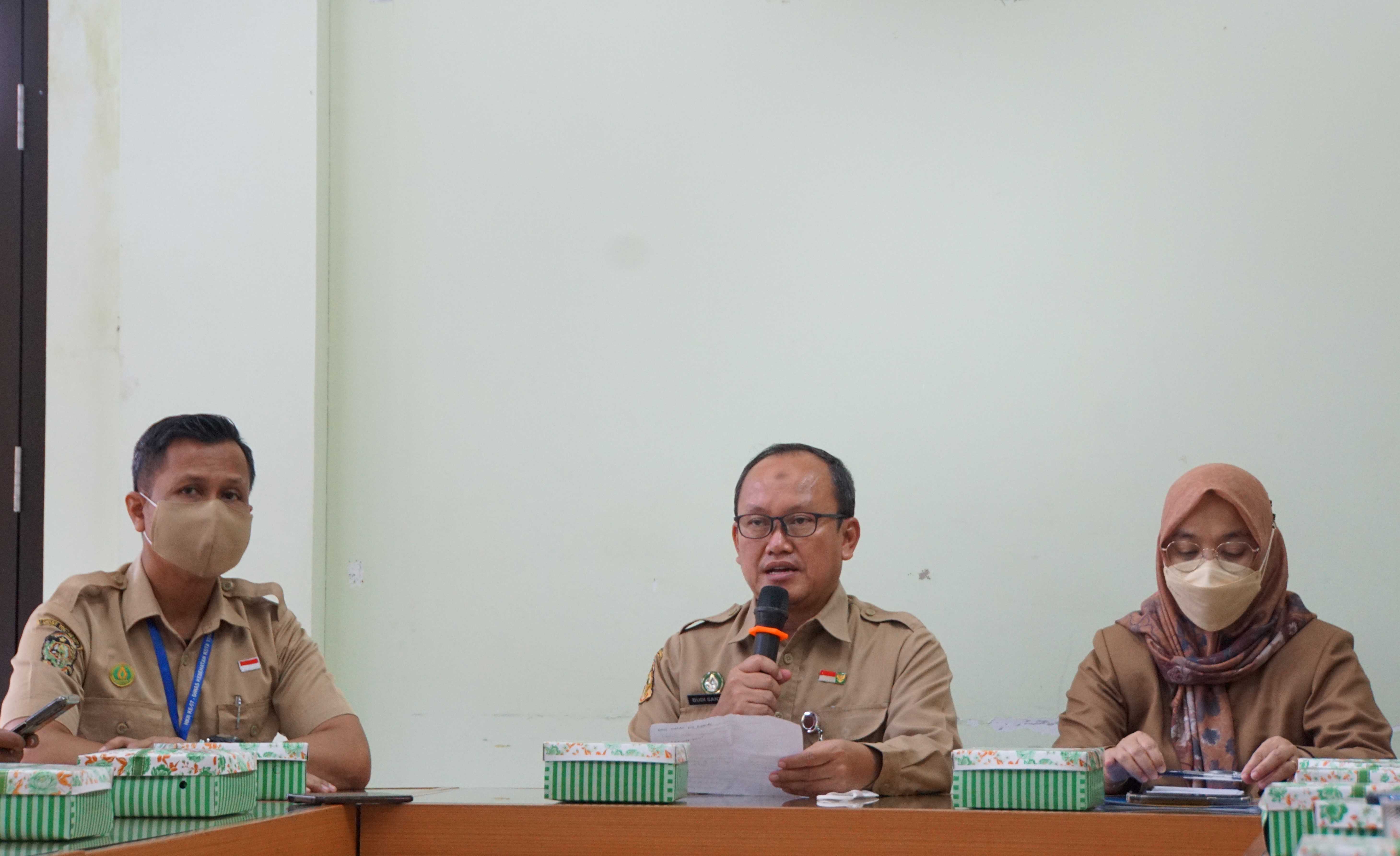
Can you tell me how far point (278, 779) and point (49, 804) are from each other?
0.50m

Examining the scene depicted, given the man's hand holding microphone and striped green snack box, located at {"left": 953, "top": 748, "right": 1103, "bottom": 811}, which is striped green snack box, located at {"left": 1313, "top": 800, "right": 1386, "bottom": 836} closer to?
striped green snack box, located at {"left": 953, "top": 748, "right": 1103, "bottom": 811}

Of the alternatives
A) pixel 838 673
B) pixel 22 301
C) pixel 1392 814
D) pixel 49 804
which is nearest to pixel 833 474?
pixel 838 673

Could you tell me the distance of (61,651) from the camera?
8.61ft

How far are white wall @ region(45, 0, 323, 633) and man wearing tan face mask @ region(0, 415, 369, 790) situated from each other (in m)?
0.63

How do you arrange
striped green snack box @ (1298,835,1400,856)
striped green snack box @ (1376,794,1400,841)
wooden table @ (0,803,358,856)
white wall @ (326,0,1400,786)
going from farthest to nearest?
white wall @ (326,0,1400,786)
wooden table @ (0,803,358,856)
striped green snack box @ (1376,794,1400,841)
striped green snack box @ (1298,835,1400,856)

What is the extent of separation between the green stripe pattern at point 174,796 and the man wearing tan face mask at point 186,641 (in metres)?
0.80

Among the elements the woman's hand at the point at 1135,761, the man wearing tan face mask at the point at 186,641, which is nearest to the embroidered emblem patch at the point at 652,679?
the man wearing tan face mask at the point at 186,641

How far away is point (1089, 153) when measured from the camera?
131 inches

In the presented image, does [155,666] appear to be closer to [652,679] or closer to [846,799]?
[652,679]

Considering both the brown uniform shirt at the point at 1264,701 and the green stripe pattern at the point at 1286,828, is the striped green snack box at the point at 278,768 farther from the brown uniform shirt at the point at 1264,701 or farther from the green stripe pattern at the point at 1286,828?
the brown uniform shirt at the point at 1264,701

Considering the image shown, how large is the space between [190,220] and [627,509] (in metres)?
1.40

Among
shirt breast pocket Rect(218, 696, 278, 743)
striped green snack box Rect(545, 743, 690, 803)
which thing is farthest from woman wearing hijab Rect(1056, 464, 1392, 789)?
shirt breast pocket Rect(218, 696, 278, 743)

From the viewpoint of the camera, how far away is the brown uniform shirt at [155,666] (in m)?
2.61

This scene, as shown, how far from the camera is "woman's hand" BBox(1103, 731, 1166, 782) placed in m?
2.32
